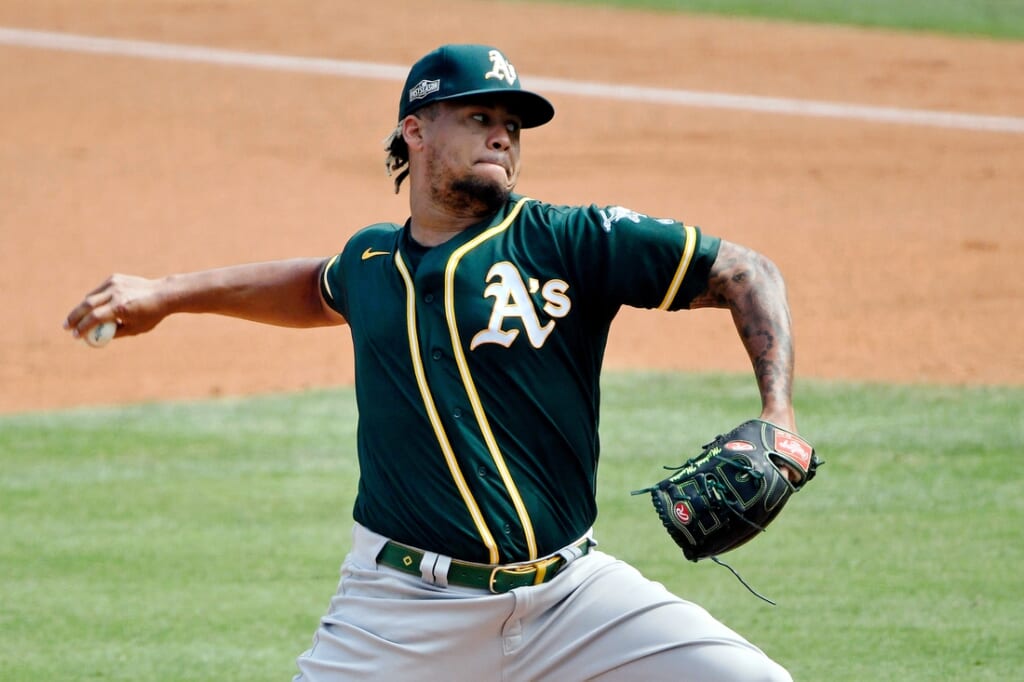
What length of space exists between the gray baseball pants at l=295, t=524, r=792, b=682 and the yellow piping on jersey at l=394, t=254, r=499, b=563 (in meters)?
0.14

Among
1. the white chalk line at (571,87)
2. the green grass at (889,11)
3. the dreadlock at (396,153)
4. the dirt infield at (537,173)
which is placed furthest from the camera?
the green grass at (889,11)

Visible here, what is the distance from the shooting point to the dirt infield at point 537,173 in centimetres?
1114

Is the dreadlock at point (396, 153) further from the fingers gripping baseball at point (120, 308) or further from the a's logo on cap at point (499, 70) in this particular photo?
the fingers gripping baseball at point (120, 308)

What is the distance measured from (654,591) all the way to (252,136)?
42.5ft

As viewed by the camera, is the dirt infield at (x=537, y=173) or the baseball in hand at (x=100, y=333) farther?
the dirt infield at (x=537, y=173)

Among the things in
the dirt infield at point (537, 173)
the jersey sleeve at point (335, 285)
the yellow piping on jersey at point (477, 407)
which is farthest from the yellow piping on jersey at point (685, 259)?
the dirt infield at point (537, 173)

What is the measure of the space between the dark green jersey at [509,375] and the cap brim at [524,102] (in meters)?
0.30

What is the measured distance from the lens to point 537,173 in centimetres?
1464

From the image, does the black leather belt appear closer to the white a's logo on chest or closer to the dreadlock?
the white a's logo on chest

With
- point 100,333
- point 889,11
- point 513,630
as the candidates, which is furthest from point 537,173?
point 513,630

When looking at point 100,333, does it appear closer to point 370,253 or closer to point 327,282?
point 327,282

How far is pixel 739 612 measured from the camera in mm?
6152

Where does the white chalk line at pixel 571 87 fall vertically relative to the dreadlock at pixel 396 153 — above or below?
below

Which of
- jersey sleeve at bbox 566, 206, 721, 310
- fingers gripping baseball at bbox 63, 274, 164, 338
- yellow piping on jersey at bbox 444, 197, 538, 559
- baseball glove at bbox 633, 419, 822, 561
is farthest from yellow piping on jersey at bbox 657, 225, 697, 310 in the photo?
fingers gripping baseball at bbox 63, 274, 164, 338
